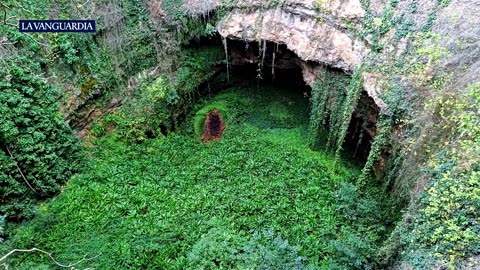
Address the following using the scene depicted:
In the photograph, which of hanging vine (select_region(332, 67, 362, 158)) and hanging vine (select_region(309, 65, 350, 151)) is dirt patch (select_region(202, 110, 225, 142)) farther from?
hanging vine (select_region(332, 67, 362, 158))

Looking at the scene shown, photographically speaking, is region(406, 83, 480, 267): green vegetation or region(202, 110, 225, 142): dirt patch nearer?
region(406, 83, 480, 267): green vegetation

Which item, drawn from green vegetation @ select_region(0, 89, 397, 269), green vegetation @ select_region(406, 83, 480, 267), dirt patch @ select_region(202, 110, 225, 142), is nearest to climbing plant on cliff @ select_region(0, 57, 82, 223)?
green vegetation @ select_region(0, 89, 397, 269)

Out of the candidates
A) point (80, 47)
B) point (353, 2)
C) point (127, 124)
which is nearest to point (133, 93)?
point (127, 124)

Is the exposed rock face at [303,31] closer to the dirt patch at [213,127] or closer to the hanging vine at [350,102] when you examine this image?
the hanging vine at [350,102]

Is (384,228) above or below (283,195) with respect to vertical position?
above

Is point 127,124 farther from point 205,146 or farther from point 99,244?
point 99,244

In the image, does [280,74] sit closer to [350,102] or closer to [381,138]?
[350,102]
